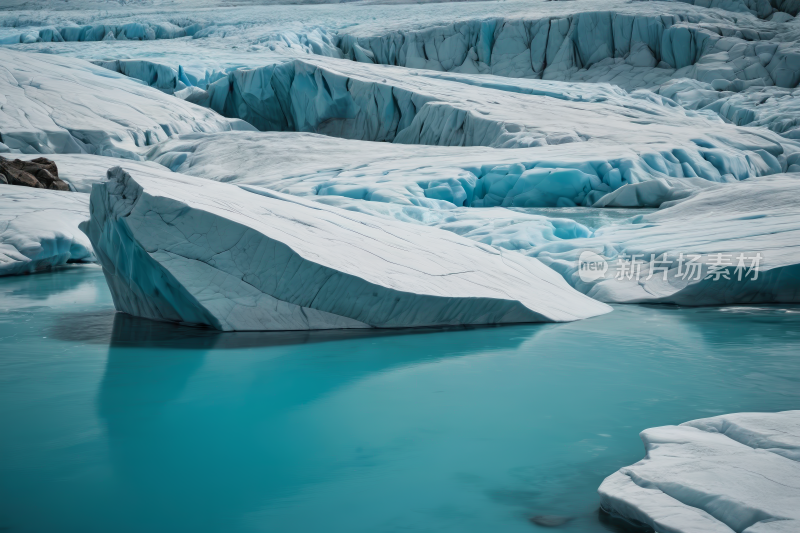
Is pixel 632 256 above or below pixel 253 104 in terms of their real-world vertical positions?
below

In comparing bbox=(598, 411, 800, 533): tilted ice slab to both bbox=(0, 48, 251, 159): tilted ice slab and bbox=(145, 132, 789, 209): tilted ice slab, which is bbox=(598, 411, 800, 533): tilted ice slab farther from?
bbox=(0, 48, 251, 159): tilted ice slab

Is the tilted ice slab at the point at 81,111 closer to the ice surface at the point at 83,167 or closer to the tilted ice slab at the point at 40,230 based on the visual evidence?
the ice surface at the point at 83,167

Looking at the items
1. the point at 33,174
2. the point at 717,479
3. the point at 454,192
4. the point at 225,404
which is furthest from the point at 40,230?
the point at 717,479

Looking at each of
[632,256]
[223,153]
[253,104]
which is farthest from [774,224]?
[253,104]

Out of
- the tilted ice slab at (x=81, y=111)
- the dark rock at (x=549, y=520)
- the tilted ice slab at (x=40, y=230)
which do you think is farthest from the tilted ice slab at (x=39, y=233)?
the dark rock at (x=549, y=520)

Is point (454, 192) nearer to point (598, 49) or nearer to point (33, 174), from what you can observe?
point (33, 174)

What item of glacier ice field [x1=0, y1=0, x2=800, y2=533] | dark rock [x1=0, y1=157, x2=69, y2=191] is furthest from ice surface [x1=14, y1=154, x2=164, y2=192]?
dark rock [x1=0, y1=157, x2=69, y2=191]

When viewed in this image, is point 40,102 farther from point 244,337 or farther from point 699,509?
point 699,509
